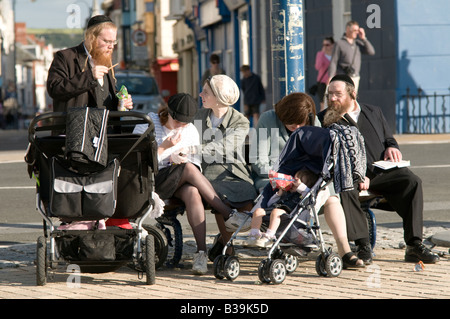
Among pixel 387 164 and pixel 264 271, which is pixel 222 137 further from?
pixel 264 271

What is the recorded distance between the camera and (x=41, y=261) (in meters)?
Result: 6.01

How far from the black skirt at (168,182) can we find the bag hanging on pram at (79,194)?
85cm

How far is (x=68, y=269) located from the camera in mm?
6699

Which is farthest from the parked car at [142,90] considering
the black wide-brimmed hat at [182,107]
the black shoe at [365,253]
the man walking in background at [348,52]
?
the black shoe at [365,253]

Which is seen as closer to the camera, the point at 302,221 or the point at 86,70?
the point at 302,221

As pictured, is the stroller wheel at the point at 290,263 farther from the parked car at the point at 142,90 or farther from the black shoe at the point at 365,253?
the parked car at the point at 142,90

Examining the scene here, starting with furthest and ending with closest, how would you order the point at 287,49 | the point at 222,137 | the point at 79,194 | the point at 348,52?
the point at 348,52
the point at 287,49
the point at 222,137
the point at 79,194

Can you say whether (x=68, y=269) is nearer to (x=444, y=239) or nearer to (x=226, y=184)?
(x=226, y=184)

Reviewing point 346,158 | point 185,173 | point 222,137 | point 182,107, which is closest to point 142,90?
point 222,137

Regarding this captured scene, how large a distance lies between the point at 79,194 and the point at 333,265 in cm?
182

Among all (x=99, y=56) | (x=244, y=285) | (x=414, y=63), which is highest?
(x=414, y=63)

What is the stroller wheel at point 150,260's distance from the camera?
6.04m

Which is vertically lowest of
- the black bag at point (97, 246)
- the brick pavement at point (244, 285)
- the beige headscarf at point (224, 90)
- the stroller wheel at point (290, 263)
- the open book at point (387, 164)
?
the brick pavement at point (244, 285)

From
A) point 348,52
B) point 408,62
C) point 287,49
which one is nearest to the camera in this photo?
point 287,49
